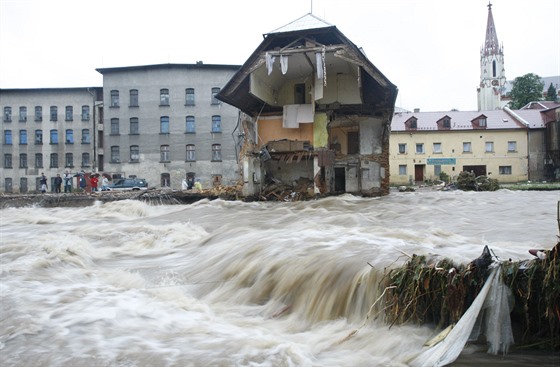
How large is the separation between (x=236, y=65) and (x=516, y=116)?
34624 millimetres

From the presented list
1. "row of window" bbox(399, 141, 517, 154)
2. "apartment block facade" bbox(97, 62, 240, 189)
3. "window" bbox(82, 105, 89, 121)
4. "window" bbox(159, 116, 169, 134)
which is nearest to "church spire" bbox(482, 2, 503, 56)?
"row of window" bbox(399, 141, 517, 154)

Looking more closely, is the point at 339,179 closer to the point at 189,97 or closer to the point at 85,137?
the point at 189,97

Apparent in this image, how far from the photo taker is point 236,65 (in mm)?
46250

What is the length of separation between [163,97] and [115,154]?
7.89 meters

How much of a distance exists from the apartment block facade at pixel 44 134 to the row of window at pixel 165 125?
5057 millimetres

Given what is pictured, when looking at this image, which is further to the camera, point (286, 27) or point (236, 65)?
point (236, 65)

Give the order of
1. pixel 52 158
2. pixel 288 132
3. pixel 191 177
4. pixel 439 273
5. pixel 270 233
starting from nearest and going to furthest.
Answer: pixel 439 273 → pixel 270 233 → pixel 288 132 → pixel 191 177 → pixel 52 158

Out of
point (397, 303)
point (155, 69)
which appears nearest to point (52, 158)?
point (155, 69)

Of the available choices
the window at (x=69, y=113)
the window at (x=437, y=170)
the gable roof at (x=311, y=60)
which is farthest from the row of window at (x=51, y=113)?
the window at (x=437, y=170)

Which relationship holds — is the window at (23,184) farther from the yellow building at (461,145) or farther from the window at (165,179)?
the yellow building at (461,145)

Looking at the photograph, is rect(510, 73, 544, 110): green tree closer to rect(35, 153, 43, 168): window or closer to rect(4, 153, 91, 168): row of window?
rect(4, 153, 91, 168): row of window

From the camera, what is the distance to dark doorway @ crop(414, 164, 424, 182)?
54531 mm

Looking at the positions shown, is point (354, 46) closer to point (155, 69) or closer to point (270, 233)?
point (270, 233)

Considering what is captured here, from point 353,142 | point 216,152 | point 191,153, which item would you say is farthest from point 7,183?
point 353,142
